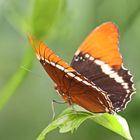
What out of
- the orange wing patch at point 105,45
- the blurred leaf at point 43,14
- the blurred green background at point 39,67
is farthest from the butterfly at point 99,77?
the blurred green background at point 39,67

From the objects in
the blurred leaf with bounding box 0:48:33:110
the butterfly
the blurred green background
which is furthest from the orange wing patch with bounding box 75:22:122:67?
the blurred green background

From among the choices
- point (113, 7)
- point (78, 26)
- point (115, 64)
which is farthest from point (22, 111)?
point (115, 64)

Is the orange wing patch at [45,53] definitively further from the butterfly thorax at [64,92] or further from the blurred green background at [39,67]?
the blurred green background at [39,67]

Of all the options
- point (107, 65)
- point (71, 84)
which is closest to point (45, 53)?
point (71, 84)

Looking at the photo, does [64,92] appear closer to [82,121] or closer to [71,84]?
[71,84]

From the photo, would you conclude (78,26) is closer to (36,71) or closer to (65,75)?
(36,71)

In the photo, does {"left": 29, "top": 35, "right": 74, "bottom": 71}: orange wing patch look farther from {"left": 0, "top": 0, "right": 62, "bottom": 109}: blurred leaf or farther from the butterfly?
{"left": 0, "top": 0, "right": 62, "bottom": 109}: blurred leaf

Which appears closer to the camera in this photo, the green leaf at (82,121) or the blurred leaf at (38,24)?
the green leaf at (82,121)

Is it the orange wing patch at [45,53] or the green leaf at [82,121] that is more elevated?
the orange wing patch at [45,53]

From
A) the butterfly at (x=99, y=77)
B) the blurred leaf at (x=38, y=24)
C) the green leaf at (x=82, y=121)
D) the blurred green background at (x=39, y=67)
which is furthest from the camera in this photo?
the blurred green background at (x=39, y=67)
